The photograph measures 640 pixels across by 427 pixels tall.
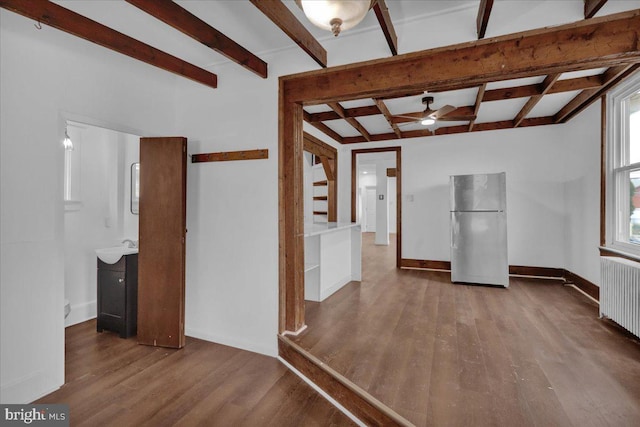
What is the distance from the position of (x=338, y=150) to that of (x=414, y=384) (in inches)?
186

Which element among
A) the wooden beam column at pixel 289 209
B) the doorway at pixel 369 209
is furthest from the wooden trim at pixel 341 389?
the doorway at pixel 369 209

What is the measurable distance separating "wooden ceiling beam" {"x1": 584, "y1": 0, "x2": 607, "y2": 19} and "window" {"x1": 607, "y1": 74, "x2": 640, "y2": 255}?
5.99 feet

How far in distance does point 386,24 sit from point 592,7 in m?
1.20

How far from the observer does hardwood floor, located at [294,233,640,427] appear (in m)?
1.84

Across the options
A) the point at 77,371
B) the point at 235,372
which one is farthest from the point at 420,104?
the point at 77,371

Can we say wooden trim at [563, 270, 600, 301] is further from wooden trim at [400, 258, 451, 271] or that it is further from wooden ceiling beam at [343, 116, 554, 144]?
wooden ceiling beam at [343, 116, 554, 144]

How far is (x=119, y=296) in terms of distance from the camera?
130 inches

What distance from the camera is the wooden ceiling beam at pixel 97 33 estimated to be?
1.90 metres

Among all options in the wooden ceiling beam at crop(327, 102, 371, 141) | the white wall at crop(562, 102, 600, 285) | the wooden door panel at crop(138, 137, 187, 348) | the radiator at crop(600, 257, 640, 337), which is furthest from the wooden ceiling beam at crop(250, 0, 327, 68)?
the white wall at crop(562, 102, 600, 285)

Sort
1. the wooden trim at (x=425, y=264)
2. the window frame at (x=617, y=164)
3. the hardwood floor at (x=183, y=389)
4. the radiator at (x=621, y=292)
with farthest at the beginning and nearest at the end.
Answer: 1. the wooden trim at (x=425, y=264)
2. the window frame at (x=617, y=164)
3. the radiator at (x=621, y=292)
4. the hardwood floor at (x=183, y=389)

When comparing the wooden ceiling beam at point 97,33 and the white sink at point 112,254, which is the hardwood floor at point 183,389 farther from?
the wooden ceiling beam at point 97,33

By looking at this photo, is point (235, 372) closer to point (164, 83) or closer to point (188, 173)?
point (188, 173)

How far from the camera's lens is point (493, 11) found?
2.11m

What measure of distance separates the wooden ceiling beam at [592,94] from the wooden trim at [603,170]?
5.1 inches
